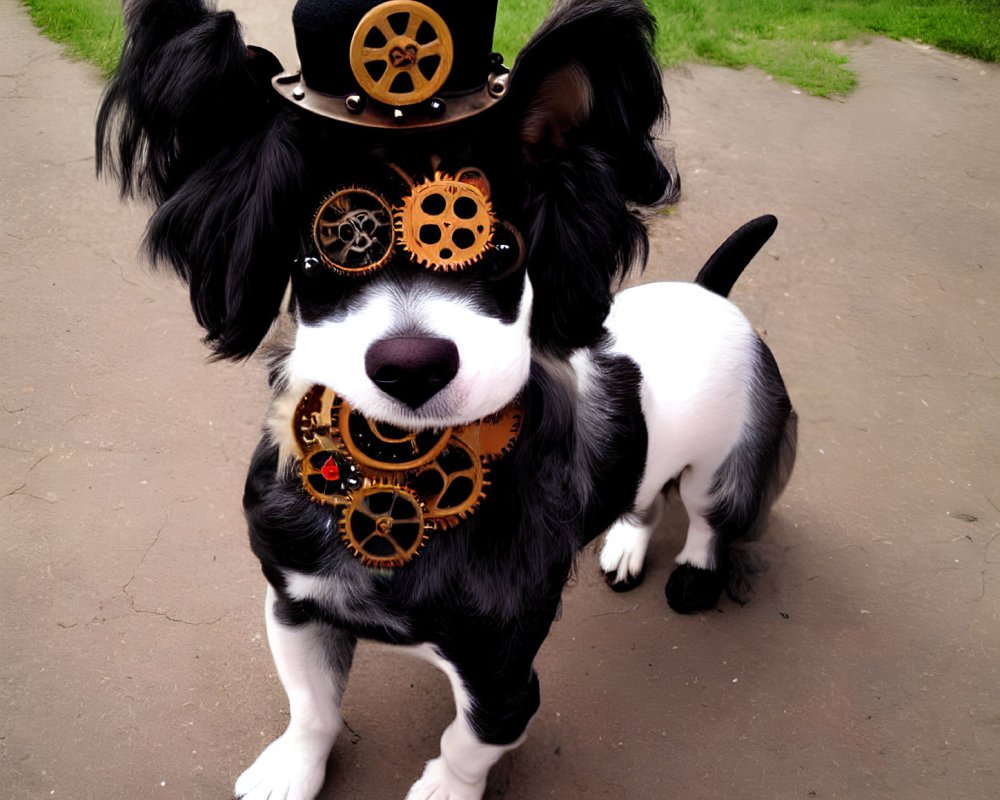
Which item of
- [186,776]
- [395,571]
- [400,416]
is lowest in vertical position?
[186,776]

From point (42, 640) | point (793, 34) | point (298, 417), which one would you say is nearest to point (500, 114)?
point (298, 417)

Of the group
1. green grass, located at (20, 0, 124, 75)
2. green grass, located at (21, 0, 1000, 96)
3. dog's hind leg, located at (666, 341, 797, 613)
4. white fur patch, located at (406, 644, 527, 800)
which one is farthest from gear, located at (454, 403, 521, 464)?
green grass, located at (20, 0, 124, 75)

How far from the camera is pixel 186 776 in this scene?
1.67m

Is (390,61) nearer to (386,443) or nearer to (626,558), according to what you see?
(386,443)

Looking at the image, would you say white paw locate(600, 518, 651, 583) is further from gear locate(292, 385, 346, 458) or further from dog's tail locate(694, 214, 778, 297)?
gear locate(292, 385, 346, 458)

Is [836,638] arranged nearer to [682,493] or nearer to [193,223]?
[682,493]

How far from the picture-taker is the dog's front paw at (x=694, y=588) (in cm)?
198

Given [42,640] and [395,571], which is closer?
[395,571]

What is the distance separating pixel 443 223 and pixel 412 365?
0.16 m

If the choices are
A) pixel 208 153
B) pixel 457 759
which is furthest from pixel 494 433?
pixel 457 759

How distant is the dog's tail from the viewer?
172cm

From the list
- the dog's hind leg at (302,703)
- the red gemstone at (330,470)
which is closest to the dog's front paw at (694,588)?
the dog's hind leg at (302,703)

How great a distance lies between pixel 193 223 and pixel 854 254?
266cm

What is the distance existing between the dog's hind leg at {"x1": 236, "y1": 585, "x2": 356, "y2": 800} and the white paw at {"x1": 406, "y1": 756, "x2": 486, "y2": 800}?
18 cm
